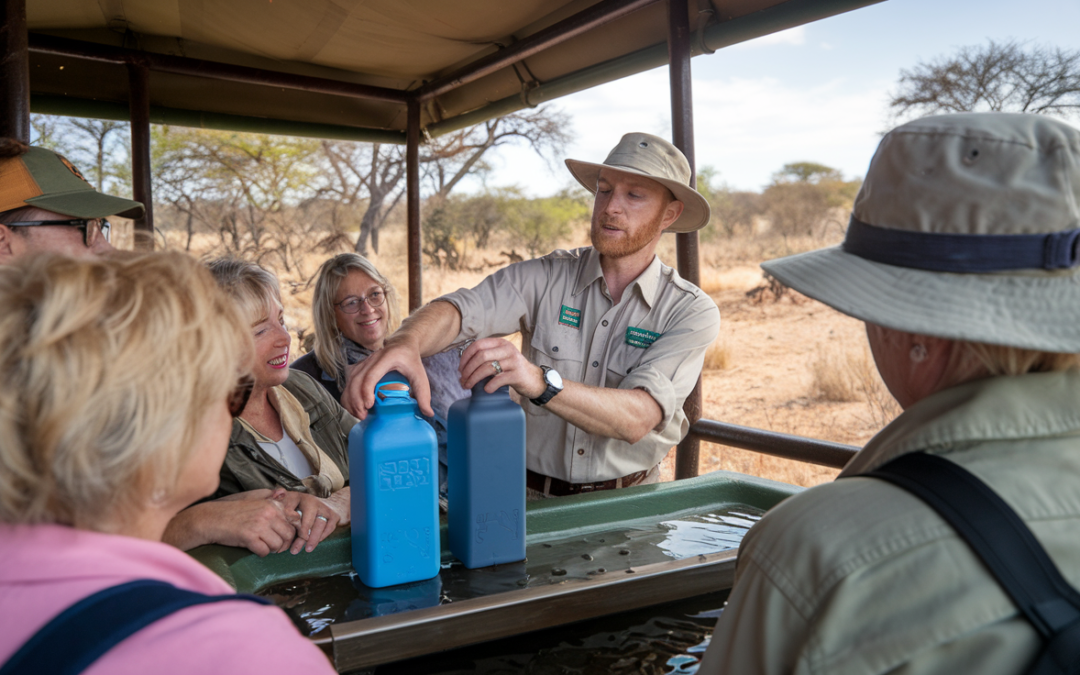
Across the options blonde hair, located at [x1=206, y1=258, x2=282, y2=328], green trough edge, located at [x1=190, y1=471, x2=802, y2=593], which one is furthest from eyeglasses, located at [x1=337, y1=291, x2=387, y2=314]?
green trough edge, located at [x1=190, y1=471, x2=802, y2=593]

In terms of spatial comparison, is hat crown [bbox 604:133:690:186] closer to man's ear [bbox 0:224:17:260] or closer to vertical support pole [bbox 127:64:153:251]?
man's ear [bbox 0:224:17:260]

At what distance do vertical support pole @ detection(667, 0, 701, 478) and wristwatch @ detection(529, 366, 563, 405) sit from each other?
1291 mm

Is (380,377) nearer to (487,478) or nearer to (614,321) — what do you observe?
(487,478)

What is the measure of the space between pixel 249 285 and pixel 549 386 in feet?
3.38

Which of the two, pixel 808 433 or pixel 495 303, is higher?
pixel 495 303

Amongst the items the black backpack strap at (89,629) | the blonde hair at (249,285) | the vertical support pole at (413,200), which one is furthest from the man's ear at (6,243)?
the vertical support pole at (413,200)

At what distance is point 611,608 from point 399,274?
47.2 ft

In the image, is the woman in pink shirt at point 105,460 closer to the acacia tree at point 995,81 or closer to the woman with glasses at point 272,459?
the woman with glasses at point 272,459

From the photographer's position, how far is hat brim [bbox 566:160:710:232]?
2273 mm

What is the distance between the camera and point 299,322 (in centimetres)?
1172

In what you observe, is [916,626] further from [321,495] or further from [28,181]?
[28,181]

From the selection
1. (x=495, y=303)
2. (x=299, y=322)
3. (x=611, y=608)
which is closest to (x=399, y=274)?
(x=299, y=322)

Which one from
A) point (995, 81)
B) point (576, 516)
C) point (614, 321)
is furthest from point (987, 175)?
point (995, 81)

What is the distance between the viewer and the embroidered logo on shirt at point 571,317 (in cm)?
244
